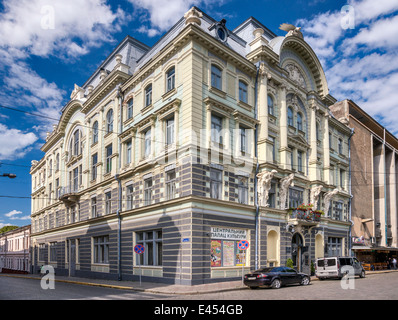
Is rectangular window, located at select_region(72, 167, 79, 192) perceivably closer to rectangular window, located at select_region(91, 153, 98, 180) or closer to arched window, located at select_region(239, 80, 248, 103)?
rectangular window, located at select_region(91, 153, 98, 180)

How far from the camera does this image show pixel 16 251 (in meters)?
66.2

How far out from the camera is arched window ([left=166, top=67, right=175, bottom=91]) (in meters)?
25.6

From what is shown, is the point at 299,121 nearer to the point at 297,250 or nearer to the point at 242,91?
the point at 242,91

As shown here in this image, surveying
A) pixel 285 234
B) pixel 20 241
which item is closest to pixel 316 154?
pixel 285 234

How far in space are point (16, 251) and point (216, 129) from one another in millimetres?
55805

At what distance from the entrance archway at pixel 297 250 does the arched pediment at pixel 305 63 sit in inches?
530

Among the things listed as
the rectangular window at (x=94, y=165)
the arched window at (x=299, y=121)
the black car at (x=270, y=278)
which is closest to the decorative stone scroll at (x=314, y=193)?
the arched window at (x=299, y=121)

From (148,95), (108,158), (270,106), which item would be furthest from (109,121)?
(270,106)

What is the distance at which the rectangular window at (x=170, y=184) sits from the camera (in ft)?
78.7

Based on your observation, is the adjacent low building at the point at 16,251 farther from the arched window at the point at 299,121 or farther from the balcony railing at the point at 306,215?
the arched window at the point at 299,121

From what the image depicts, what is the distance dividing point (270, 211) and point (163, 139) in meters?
9.11

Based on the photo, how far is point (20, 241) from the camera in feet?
211

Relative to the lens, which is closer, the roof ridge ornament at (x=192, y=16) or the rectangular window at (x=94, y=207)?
the roof ridge ornament at (x=192, y=16)
